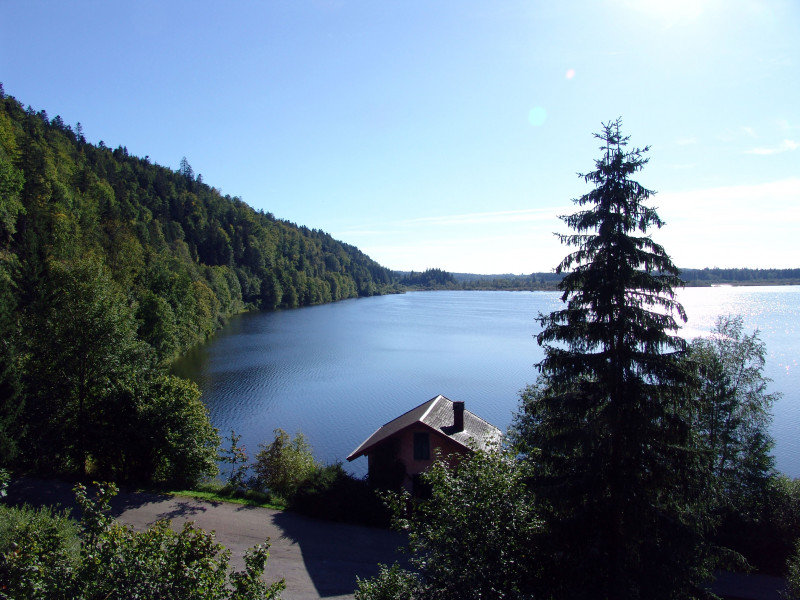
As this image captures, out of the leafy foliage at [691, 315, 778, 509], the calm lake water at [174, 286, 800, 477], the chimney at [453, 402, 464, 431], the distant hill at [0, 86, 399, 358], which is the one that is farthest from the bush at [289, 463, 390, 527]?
the distant hill at [0, 86, 399, 358]

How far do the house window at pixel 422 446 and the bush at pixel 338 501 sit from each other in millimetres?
2390

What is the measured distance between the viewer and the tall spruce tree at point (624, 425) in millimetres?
8430

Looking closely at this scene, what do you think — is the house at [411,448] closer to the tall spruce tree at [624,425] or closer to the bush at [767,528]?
the bush at [767,528]

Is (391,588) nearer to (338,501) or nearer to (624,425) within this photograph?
(624,425)

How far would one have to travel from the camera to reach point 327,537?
15.8 metres

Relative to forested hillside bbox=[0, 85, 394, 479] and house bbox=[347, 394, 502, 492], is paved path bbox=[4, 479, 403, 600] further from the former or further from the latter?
house bbox=[347, 394, 502, 492]

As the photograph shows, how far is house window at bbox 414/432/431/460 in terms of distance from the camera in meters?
19.1

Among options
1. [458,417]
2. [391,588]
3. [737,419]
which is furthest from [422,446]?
[391,588]

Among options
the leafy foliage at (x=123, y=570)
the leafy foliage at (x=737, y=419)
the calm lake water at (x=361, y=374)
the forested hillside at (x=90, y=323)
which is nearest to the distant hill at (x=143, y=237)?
the forested hillside at (x=90, y=323)

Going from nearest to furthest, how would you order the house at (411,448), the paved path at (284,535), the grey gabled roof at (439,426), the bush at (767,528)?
the paved path at (284,535) → the bush at (767,528) → the house at (411,448) → the grey gabled roof at (439,426)

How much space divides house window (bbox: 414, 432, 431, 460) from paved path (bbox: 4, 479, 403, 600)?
11.2 feet

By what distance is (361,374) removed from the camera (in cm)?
4572

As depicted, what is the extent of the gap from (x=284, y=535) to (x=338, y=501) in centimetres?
238

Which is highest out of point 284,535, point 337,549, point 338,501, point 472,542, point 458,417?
point 472,542
